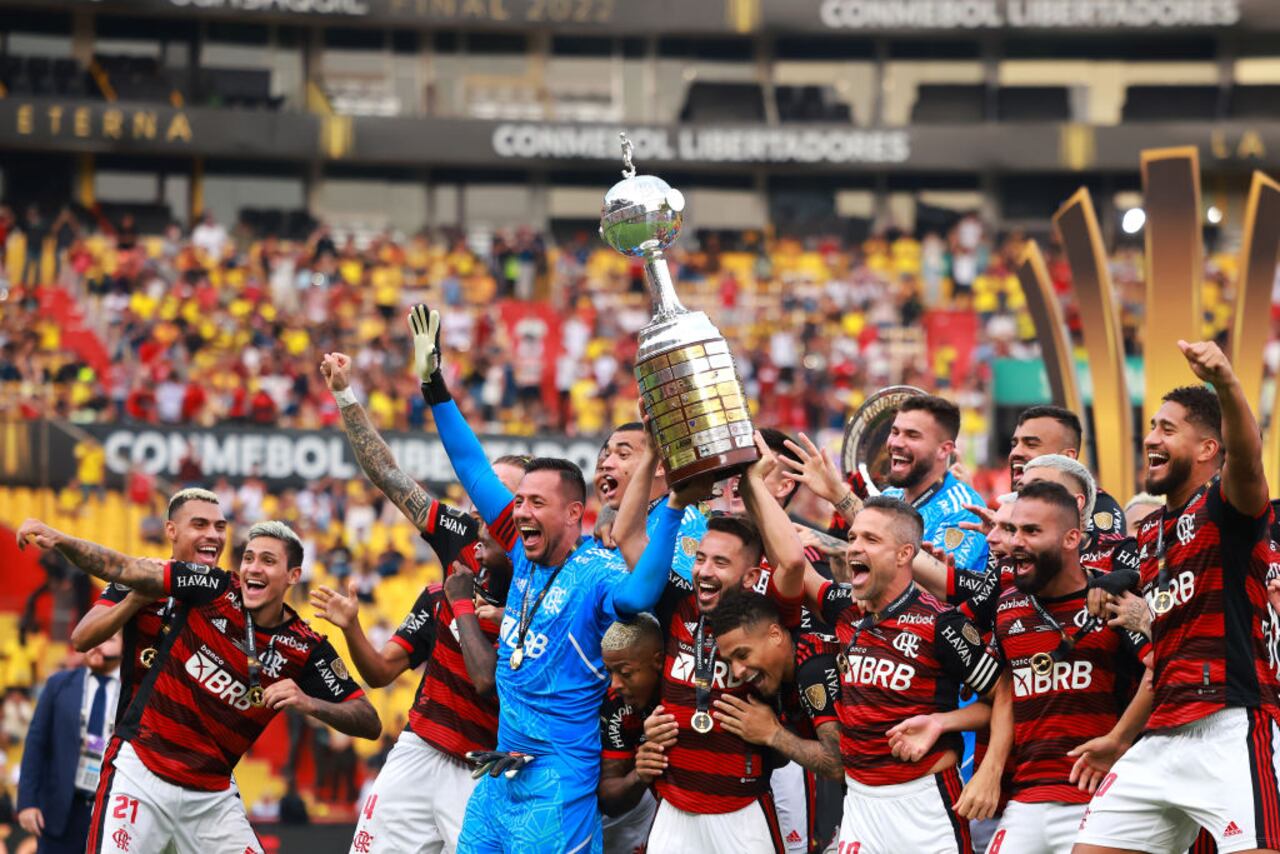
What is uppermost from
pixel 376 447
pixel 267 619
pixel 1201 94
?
pixel 1201 94

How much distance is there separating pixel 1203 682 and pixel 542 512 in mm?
2610

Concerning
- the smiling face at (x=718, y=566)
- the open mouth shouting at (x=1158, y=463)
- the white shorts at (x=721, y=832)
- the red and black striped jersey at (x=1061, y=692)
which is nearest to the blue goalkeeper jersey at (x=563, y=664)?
the smiling face at (x=718, y=566)

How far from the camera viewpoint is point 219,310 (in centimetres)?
2542

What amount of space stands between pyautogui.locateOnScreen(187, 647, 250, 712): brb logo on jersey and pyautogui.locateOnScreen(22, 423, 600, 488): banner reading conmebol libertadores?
41.2 feet

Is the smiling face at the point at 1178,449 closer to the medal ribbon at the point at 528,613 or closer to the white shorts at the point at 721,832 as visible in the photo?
the white shorts at the point at 721,832

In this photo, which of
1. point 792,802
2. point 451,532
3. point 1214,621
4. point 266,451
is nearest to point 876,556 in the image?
point 1214,621

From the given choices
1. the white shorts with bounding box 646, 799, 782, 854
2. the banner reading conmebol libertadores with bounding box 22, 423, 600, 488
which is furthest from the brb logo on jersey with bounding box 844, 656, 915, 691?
the banner reading conmebol libertadores with bounding box 22, 423, 600, 488

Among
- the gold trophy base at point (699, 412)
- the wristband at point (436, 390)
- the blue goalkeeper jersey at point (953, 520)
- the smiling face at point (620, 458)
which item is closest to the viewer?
the gold trophy base at point (699, 412)

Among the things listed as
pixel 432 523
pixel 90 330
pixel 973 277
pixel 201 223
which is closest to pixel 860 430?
pixel 432 523

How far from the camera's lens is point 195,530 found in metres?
7.92

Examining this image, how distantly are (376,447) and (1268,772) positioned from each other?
4.12 metres

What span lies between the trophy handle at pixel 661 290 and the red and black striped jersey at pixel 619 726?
70.9 inches

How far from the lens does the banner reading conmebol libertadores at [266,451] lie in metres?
20.5

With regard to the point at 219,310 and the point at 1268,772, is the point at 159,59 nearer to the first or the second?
the point at 219,310
